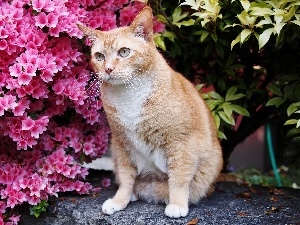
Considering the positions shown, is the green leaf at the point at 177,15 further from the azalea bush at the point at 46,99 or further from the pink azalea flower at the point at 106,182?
the pink azalea flower at the point at 106,182

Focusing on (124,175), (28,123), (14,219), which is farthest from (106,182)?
(28,123)

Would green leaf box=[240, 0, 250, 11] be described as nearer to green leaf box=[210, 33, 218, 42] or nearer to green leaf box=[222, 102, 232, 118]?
green leaf box=[210, 33, 218, 42]

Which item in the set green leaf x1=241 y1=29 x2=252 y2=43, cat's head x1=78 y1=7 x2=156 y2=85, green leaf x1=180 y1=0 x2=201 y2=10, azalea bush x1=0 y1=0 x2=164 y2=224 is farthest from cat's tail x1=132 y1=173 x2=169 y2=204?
green leaf x1=180 y1=0 x2=201 y2=10

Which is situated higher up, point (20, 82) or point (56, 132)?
point (20, 82)

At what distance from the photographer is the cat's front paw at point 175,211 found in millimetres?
2994

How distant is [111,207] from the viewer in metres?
3.14

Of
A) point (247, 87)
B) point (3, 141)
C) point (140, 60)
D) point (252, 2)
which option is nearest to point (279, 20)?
point (252, 2)

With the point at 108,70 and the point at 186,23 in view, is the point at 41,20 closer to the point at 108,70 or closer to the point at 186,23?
the point at 108,70

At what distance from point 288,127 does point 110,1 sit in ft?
5.12

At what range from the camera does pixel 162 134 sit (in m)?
Result: 3.04

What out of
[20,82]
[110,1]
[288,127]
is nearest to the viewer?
[20,82]

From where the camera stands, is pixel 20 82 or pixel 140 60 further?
pixel 20 82

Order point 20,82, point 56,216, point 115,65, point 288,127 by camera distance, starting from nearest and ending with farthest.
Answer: point 115,65 < point 20,82 < point 56,216 < point 288,127

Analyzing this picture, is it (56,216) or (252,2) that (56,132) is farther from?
(252,2)
